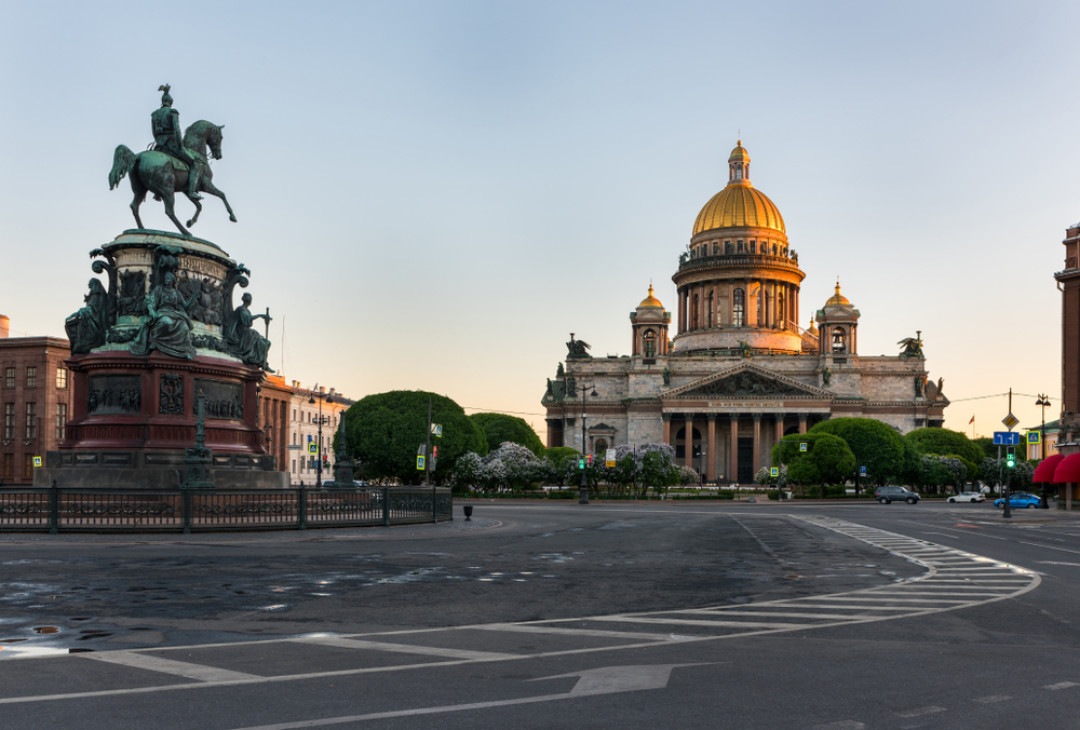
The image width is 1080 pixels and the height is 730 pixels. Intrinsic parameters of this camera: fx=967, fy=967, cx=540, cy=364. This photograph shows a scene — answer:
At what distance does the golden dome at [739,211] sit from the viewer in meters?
135

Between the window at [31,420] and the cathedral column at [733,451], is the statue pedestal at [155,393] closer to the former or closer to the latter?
the window at [31,420]

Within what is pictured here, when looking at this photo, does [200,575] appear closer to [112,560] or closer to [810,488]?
[112,560]

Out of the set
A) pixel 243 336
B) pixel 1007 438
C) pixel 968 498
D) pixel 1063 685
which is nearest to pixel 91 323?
pixel 243 336

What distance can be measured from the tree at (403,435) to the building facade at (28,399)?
80.2 ft

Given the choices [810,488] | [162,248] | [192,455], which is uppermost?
[162,248]

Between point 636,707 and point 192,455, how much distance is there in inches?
896

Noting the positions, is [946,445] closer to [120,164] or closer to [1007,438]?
[1007,438]

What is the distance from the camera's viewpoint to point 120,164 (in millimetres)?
33250

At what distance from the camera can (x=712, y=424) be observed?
120375 millimetres

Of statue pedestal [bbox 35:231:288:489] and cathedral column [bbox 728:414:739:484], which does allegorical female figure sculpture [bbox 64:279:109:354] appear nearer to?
statue pedestal [bbox 35:231:288:489]

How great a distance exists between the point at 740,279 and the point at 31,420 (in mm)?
88277

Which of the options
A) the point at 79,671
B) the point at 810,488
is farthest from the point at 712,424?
the point at 79,671

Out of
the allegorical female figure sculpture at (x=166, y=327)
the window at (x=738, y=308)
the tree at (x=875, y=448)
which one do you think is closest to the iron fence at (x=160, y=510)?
the allegorical female figure sculpture at (x=166, y=327)

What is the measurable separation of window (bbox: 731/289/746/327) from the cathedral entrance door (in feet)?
56.6
